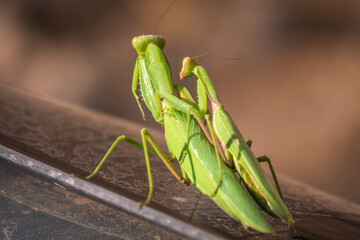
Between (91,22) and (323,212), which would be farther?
(91,22)

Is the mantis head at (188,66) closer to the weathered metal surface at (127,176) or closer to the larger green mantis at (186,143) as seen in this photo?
the larger green mantis at (186,143)

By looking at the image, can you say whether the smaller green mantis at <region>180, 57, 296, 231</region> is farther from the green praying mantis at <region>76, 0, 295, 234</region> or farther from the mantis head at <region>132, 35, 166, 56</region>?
the mantis head at <region>132, 35, 166, 56</region>

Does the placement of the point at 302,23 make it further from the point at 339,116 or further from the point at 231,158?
the point at 231,158

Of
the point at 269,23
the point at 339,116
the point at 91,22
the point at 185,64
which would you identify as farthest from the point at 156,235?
the point at 91,22

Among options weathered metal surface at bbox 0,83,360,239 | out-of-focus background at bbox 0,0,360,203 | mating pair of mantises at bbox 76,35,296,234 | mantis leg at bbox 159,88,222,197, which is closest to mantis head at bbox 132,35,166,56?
mating pair of mantises at bbox 76,35,296,234

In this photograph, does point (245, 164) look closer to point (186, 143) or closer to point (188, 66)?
point (186, 143)

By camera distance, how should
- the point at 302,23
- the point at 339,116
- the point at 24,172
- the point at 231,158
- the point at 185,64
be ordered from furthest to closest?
the point at 302,23
the point at 339,116
the point at 185,64
the point at 231,158
the point at 24,172

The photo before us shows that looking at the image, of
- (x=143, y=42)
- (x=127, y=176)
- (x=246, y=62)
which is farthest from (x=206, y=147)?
(x=246, y=62)

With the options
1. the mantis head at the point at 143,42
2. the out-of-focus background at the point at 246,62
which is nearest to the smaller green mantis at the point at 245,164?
the mantis head at the point at 143,42
